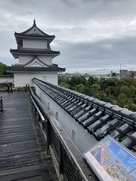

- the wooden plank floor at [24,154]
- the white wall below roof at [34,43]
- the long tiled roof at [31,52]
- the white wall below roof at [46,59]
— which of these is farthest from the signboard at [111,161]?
the white wall below roof at [34,43]

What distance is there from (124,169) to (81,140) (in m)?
2.04

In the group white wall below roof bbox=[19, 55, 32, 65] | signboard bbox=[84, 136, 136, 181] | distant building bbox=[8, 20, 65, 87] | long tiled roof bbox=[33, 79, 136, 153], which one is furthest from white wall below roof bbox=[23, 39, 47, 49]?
signboard bbox=[84, 136, 136, 181]

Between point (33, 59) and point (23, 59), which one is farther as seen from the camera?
point (23, 59)

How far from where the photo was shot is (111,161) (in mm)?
1240

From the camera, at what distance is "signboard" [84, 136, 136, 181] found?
1088 millimetres

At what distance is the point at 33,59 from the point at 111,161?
66.5 feet

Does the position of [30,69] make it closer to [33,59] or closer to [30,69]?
[30,69]

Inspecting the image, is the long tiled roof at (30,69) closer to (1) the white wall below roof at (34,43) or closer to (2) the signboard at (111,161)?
(1) the white wall below roof at (34,43)

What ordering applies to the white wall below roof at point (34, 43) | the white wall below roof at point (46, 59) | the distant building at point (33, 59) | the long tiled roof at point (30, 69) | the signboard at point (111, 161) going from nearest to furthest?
the signboard at point (111, 161)
the long tiled roof at point (30, 69)
the distant building at point (33, 59)
the white wall below roof at point (34, 43)
the white wall below roof at point (46, 59)

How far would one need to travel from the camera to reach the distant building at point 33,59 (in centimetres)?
1998

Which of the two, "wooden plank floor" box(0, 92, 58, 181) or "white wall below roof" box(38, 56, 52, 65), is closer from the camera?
"wooden plank floor" box(0, 92, 58, 181)

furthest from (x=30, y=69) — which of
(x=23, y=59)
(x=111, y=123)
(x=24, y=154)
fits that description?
(x=111, y=123)

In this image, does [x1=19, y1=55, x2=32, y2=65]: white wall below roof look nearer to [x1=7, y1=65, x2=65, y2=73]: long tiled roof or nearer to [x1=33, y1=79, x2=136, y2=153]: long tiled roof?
[x1=7, y1=65, x2=65, y2=73]: long tiled roof

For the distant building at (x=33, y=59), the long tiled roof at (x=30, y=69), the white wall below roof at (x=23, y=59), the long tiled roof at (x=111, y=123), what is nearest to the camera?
the long tiled roof at (x=111, y=123)
